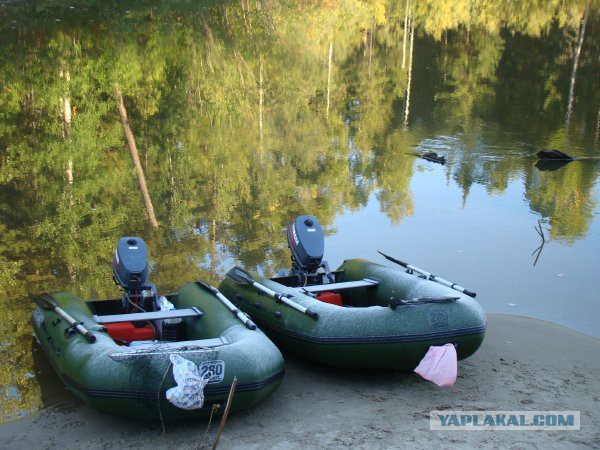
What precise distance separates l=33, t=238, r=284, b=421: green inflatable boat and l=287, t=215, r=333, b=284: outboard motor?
1.06 m

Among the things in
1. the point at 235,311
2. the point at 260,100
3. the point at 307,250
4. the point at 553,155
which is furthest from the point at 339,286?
the point at 260,100

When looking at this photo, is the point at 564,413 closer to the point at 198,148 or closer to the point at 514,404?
the point at 514,404

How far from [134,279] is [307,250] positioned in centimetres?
A: 155

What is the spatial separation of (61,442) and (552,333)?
4.24m

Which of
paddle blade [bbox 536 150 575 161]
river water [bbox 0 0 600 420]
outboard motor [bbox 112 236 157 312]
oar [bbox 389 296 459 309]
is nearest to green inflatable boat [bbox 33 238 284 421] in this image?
outboard motor [bbox 112 236 157 312]

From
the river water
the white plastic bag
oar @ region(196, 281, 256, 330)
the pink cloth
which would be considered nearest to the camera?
the white plastic bag

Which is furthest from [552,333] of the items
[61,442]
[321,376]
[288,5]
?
[288,5]

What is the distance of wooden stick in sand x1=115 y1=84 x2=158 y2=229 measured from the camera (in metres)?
10.1

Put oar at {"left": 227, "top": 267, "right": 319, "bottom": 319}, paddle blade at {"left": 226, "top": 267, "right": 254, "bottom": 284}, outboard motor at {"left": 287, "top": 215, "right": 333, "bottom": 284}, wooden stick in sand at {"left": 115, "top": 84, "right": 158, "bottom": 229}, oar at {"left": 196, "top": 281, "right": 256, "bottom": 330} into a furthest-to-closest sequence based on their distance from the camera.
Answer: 1. wooden stick in sand at {"left": 115, "top": 84, "right": 158, "bottom": 229}
2. outboard motor at {"left": 287, "top": 215, "right": 333, "bottom": 284}
3. paddle blade at {"left": 226, "top": 267, "right": 254, "bottom": 284}
4. oar at {"left": 227, "top": 267, "right": 319, "bottom": 319}
5. oar at {"left": 196, "top": 281, "right": 256, "bottom": 330}

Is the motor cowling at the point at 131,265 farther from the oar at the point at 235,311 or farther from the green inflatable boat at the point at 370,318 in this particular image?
the green inflatable boat at the point at 370,318

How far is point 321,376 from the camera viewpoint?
5852 mm

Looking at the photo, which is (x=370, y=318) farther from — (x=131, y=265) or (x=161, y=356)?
(x=131, y=265)

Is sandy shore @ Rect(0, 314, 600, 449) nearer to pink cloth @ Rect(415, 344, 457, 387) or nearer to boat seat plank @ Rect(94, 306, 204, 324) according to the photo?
pink cloth @ Rect(415, 344, 457, 387)

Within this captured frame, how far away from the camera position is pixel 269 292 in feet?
20.5
